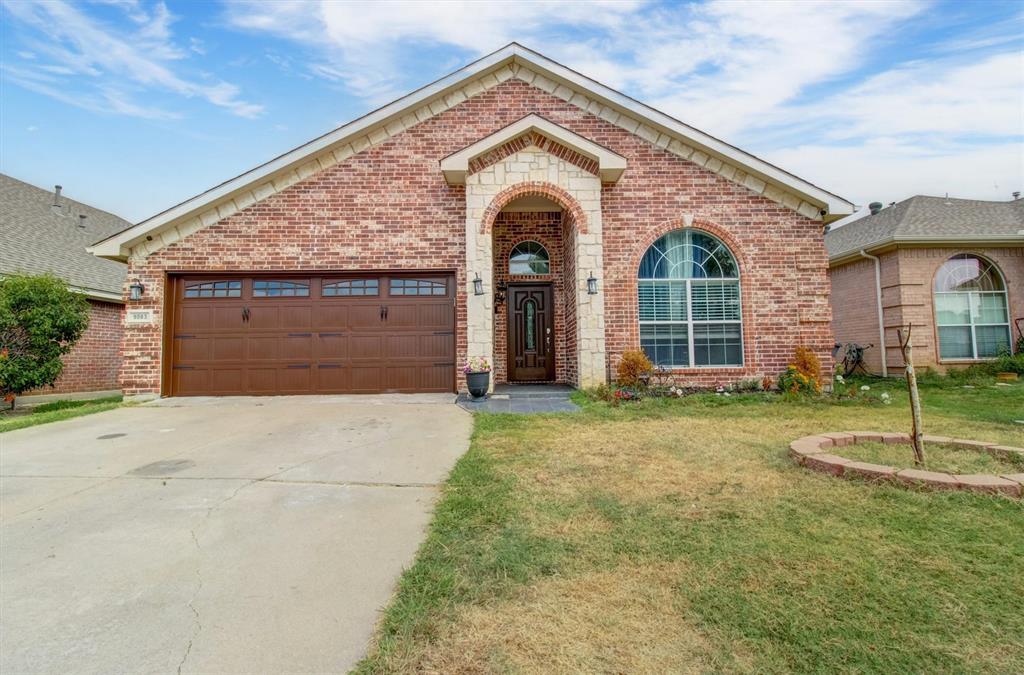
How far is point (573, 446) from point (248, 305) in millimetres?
7444

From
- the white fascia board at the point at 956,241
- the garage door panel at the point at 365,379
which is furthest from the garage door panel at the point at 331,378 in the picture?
the white fascia board at the point at 956,241

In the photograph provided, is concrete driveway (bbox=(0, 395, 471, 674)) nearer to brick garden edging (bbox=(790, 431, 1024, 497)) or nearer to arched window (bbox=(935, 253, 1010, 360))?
brick garden edging (bbox=(790, 431, 1024, 497))

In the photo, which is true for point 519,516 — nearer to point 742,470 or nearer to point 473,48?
point 742,470

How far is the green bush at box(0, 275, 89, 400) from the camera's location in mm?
8312

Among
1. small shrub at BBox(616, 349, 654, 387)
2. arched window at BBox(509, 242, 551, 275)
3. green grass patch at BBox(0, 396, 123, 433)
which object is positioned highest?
arched window at BBox(509, 242, 551, 275)

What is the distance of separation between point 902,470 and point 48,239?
61.4 feet

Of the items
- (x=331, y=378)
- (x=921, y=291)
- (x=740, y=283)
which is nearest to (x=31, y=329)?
(x=331, y=378)

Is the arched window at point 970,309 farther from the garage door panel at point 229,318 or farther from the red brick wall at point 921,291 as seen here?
the garage door panel at point 229,318

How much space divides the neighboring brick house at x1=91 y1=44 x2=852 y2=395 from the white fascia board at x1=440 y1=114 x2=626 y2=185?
0.13 meters

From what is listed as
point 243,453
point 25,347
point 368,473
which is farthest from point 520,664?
point 25,347

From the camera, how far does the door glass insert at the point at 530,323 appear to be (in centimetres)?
1069

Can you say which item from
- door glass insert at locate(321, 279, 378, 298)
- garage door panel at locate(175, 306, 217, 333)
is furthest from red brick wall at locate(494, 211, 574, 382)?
garage door panel at locate(175, 306, 217, 333)

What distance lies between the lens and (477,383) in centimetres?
810

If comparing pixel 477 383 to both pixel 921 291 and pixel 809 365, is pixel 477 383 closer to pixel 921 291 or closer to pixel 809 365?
pixel 809 365
